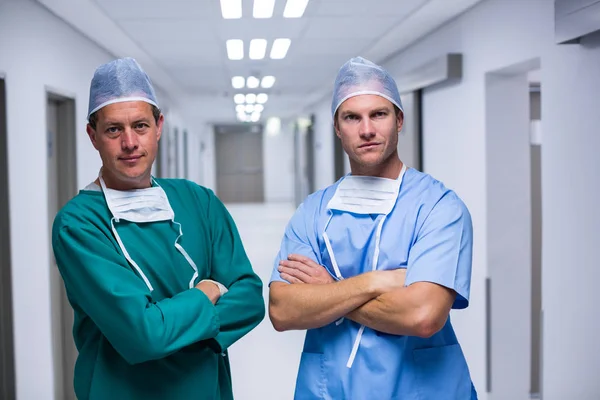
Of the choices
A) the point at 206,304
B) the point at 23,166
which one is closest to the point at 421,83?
the point at 23,166

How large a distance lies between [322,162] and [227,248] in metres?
9.73

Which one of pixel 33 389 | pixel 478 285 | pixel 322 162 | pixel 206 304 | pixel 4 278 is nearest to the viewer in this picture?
pixel 206 304

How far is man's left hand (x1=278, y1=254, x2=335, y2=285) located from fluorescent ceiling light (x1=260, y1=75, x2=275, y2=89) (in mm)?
5845

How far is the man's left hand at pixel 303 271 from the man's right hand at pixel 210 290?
207 mm

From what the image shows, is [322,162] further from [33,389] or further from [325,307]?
[325,307]

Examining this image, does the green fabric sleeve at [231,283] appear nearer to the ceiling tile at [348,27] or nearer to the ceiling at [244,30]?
the ceiling at [244,30]

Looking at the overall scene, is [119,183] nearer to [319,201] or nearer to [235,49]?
[319,201]

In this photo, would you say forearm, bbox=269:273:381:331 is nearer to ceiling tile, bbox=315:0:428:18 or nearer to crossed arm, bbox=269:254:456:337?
crossed arm, bbox=269:254:456:337

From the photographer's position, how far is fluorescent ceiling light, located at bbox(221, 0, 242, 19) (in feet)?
12.4

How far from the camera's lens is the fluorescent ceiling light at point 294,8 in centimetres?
380

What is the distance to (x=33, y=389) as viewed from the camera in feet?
11.0

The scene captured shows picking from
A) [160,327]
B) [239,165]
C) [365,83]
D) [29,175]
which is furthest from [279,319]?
[239,165]

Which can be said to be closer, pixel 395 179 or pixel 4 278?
pixel 395 179

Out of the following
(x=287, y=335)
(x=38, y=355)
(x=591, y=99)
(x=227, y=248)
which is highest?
(x=591, y=99)
